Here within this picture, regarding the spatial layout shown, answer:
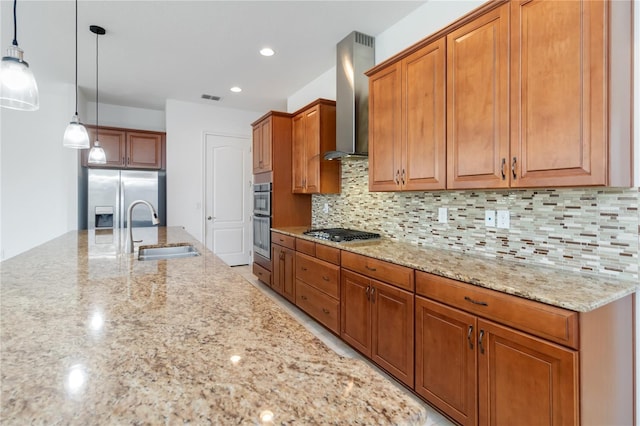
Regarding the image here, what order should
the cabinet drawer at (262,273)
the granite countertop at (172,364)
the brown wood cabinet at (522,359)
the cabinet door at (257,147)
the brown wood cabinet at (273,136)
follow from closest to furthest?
1. the granite countertop at (172,364)
2. the brown wood cabinet at (522,359)
3. the brown wood cabinet at (273,136)
4. the cabinet drawer at (262,273)
5. the cabinet door at (257,147)

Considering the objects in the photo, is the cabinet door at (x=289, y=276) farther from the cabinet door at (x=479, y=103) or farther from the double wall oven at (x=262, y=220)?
the cabinet door at (x=479, y=103)

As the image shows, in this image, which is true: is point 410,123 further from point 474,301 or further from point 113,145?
point 113,145

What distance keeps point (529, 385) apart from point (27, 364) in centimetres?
172

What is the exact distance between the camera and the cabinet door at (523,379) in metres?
Result: 1.25

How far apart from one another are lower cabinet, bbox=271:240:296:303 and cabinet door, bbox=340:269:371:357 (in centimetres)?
105

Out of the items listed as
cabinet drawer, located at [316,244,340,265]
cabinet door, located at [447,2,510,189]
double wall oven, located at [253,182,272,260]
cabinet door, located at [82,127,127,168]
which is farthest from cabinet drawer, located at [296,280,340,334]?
cabinet door, located at [82,127,127,168]

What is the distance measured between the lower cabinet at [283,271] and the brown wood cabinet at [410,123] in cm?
146

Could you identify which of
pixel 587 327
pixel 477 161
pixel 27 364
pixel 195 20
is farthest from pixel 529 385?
pixel 195 20

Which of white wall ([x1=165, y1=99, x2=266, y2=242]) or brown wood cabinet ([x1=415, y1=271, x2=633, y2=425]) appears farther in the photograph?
white wall ([x1=165, y1=99, x2=266, y2=242])

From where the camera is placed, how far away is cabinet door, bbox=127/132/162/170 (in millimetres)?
5078

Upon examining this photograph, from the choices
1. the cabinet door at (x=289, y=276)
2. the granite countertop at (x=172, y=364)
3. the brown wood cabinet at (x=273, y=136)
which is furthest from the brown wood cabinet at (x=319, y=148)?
the granite countertop at (x=172, y=364)

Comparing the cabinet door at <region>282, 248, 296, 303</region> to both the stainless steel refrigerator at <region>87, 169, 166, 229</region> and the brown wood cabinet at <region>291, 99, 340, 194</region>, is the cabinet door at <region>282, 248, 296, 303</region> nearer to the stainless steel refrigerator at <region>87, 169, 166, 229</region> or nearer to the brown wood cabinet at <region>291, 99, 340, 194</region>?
the brown wood cabinet at <region>291, 99, 340, 194</region>

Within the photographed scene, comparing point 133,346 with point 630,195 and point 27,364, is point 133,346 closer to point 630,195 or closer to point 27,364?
point 27,364

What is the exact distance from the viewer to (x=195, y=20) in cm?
293
